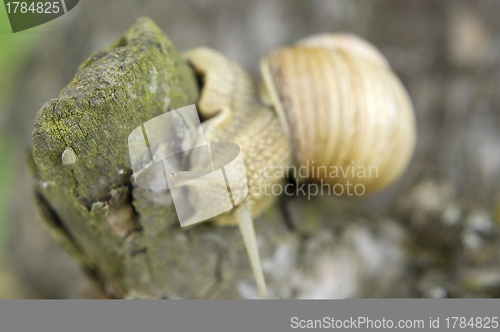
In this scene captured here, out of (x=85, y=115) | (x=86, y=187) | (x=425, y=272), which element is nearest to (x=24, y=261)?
(x=86, y=187)

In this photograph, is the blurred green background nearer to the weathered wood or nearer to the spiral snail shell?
the weathered wood

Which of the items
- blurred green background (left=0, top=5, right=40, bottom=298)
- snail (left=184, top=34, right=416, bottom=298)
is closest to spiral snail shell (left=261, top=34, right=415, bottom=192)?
snail (left=184, top=34, right=416, bottom=298)

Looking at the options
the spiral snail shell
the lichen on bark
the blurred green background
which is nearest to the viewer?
the lichen on bark

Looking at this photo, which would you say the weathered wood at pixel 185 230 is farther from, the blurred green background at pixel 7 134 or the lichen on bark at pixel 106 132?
the blurred green background at pixel 7 134

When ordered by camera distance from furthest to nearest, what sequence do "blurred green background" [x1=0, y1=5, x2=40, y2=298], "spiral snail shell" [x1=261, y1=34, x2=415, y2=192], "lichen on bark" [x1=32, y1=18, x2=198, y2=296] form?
1. "spiral snail shell" [x1=261, y1=34, x2=415, y2=192]
2. "blurred green background" [x1=0, y1=5, x2=40, y2=298]
3. "lichen on bark" [x1=32, y1=18, x2=198, y2=296]

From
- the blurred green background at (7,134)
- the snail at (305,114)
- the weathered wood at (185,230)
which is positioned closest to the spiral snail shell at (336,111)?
the snail at (305,114)

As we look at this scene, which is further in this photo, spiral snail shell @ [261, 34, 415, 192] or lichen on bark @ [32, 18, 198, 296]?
spiral snail shell @ [261, 34, 415, 192]

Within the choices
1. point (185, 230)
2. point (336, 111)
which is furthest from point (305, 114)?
point (185, 230)
